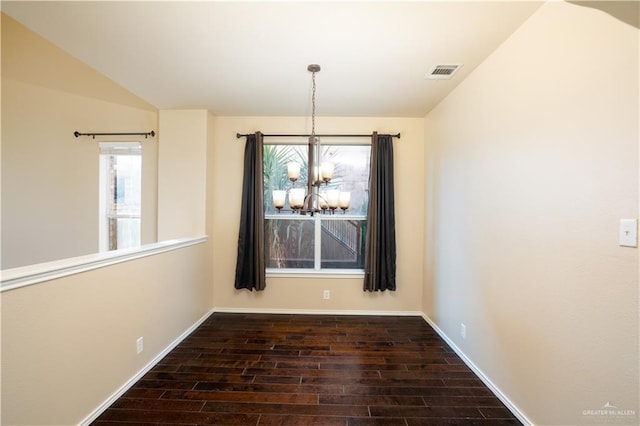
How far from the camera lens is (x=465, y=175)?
2428 millimetres

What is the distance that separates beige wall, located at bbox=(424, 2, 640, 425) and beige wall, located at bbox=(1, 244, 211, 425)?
113 inches

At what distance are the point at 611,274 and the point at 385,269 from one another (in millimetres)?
2240

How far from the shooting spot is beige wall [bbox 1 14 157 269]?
323 cm

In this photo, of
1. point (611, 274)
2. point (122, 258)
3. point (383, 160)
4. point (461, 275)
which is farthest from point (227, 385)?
point (383, 160)

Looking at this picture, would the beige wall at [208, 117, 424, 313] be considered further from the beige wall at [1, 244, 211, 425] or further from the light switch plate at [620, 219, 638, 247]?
the light switch plate at [620, 219, 638, 247]

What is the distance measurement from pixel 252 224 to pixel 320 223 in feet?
3.05

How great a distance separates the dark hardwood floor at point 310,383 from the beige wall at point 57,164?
200 cm

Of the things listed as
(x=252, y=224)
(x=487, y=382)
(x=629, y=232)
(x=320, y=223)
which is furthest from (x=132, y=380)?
(x=629, y=232)

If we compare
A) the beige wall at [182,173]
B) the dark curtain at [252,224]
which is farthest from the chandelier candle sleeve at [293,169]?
the beige wall at [182,173]

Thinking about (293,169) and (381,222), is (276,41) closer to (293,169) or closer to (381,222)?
(293,169)

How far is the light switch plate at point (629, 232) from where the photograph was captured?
1101mm

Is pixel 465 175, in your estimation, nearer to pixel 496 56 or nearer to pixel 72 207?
pixel 496 56

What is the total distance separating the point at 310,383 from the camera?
206 centimetres

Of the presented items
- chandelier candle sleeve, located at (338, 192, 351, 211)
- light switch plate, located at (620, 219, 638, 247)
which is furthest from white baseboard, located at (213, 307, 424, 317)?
light switch plate, located at (620, 219, 638, 247)
